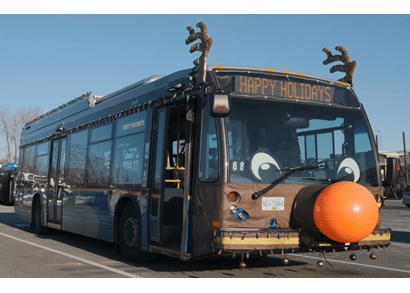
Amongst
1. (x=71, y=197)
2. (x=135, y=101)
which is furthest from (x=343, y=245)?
(x=71, y=197)

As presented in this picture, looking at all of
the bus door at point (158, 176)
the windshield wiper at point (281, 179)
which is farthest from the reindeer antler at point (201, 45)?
the windshield wiper at point (281, 179)

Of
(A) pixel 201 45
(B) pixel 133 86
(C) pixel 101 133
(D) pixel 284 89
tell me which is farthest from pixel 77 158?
(D) pixel 284 89

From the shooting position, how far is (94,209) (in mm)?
11148

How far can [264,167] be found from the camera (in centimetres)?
757

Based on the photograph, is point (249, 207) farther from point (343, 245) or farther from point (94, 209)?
point (94, 209)

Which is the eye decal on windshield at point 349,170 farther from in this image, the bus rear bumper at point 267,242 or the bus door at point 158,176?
the bus door at point 158,176

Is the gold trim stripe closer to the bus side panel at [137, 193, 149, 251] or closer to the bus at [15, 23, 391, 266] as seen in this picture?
the bus at [15, 23, 391, 266]

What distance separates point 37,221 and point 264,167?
386 inches

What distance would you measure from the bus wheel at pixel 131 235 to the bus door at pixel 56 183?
3.92 metres

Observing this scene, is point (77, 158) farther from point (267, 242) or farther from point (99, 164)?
point (267, 242)

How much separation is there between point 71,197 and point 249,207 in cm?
646

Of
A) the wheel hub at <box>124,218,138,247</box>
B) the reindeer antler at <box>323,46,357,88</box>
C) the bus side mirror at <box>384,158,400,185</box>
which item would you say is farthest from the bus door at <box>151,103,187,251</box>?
the bus side mirror at <box>384,158,400,185</box>

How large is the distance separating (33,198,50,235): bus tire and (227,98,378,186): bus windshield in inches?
369

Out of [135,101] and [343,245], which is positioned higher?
[135,101]
